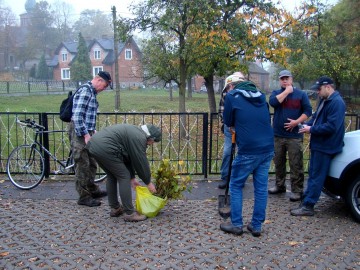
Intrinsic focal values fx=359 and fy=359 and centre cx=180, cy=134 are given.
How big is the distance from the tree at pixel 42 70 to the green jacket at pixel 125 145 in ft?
187

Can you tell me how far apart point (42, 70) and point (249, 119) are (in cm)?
5865

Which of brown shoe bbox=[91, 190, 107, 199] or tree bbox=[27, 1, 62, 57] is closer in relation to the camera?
brown shoe bbox=[91, 190, 107, 199]

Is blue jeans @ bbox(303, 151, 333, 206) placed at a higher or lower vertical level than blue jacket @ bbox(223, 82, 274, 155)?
lower

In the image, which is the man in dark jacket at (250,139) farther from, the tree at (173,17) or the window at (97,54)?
the window at (97,54)

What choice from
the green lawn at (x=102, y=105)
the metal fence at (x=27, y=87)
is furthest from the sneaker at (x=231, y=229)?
the metal fence at (x=27, y=87)

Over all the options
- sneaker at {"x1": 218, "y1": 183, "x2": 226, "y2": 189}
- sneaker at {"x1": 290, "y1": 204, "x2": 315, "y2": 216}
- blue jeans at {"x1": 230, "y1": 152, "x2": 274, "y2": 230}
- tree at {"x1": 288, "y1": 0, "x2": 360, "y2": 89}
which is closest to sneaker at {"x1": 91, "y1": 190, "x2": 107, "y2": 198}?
sneaker at {"x1": 218, "y1": 183, "x2": 226, "y2": 189}

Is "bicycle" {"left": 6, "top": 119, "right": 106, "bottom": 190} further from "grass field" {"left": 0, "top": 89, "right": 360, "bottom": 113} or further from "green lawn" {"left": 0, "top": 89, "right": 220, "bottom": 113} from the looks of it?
"green lawn" {"left": 0, "top": 89, "right": 220, "bottom": 113}

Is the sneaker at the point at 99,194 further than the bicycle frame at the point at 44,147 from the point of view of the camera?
No

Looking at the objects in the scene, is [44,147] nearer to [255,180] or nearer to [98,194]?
[98,194]

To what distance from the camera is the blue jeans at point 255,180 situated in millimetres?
4148

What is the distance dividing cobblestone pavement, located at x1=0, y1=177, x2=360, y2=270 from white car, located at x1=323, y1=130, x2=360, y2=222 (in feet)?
0.99

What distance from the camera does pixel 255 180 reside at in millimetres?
4285

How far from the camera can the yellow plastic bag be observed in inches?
188

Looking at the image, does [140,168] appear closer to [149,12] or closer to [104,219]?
[104,219]
